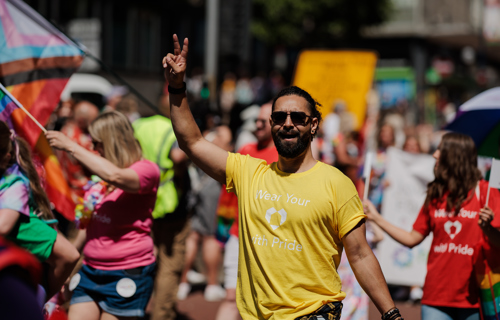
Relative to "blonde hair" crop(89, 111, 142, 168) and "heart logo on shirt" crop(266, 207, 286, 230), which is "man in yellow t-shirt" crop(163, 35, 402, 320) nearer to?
"heart logo on shirt" crop(266, 207, 286, 230)

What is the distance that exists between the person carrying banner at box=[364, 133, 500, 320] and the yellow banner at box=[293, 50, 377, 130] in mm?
7842

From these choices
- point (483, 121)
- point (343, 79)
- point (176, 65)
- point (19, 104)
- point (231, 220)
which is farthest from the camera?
point (343, 79)

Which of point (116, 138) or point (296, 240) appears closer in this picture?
point (296, 240)

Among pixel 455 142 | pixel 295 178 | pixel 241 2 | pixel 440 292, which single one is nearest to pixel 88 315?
pixel 295 178

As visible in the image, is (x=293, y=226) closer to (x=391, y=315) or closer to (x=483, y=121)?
(x=391, y=315)

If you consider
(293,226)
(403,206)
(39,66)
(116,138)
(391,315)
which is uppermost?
(39,66)

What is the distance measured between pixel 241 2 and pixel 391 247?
5.12 meters

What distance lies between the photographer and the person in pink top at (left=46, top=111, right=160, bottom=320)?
410 centimetres

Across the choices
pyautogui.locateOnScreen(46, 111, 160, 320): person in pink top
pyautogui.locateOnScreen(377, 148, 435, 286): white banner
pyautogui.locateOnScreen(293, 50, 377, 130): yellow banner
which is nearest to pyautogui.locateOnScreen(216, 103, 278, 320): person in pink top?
pyautogui.locateOnScreen(46, 111, 160, 320): person in pink top

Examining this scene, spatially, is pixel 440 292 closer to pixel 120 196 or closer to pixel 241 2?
pixel 120 196

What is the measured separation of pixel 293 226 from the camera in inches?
121

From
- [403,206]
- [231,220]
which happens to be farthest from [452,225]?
[403,206]

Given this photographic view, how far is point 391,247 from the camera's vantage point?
823 centimetres

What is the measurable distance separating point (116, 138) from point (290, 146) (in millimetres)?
1541
